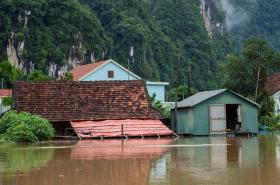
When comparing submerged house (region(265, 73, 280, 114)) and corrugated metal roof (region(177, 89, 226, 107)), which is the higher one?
submerged house (region(265, 73, 280, 114))

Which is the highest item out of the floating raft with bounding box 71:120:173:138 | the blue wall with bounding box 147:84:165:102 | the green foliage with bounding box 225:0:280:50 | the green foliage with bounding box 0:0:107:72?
the green foliage with bounding box 225:0:280:50

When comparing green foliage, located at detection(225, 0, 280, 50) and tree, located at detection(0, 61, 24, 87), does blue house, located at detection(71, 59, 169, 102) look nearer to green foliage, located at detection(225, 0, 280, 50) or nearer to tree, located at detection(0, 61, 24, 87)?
tree, located at detection(0, 61, 24, 87)

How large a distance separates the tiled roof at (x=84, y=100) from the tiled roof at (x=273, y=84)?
73.8 ft

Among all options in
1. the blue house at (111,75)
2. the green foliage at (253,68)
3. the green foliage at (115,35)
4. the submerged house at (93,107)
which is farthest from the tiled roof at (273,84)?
the green foliage at (115,35)

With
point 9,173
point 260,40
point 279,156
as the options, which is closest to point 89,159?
point 9,173

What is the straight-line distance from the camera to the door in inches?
1411

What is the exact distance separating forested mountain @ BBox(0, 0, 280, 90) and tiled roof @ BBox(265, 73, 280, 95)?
8.38 meters

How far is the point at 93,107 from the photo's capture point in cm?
3512

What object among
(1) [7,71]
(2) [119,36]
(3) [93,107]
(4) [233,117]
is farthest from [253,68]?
(2) [119,36]

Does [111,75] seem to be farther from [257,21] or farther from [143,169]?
[257,21]

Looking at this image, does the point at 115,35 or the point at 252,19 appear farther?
the point at 252,19

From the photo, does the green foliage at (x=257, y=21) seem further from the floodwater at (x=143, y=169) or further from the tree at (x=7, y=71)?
the floodwater at (x=143, y=169)

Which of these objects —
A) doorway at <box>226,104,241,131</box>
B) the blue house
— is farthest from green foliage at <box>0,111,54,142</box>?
the blue house

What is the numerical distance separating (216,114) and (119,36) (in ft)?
184
